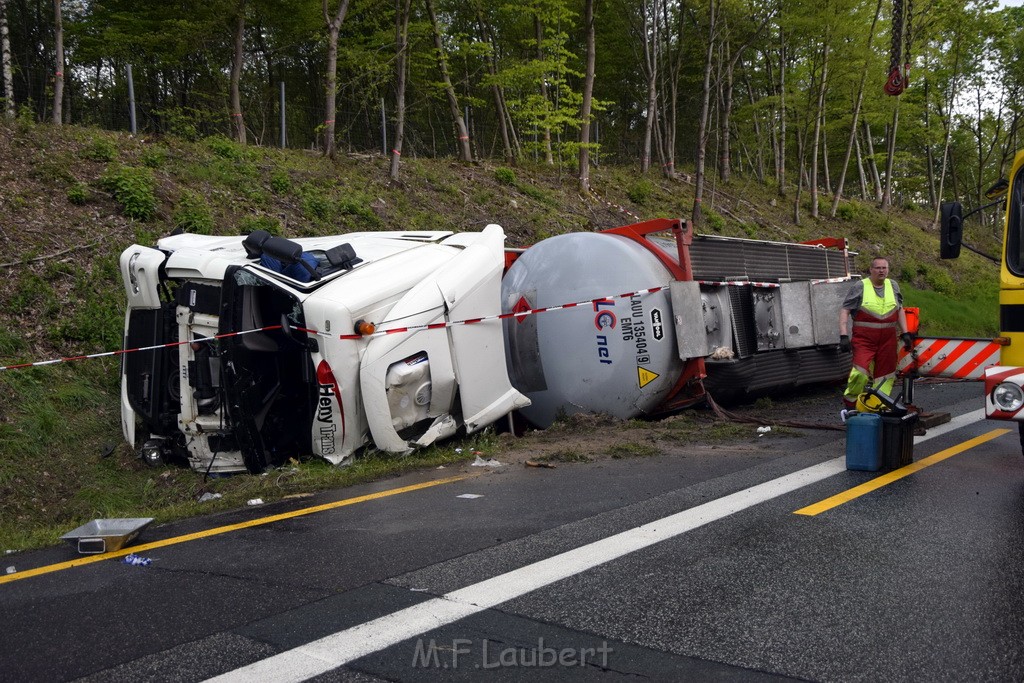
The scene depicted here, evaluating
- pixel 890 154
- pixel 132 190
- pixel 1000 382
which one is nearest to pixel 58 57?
pixel 132 190

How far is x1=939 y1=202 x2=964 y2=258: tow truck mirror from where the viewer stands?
6.30 m

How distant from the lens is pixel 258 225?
1320 centimetres

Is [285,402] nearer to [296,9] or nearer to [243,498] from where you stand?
[243,498]

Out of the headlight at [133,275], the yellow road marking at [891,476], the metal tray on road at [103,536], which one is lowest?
the yellow road marking at [891,476]

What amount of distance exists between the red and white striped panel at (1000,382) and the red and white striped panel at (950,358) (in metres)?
1.27

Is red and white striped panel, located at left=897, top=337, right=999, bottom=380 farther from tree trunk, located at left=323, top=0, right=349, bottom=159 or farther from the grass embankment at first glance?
tree trunk, located at left=323, top=0, right=349, bottom=159

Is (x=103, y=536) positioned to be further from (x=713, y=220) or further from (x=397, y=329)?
(x=713, y=220)

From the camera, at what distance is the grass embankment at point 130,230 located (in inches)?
288

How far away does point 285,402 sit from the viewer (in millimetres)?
7504

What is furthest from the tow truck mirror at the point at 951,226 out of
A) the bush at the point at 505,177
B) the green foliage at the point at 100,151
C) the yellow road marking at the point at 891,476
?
the bush at the point at 505,177

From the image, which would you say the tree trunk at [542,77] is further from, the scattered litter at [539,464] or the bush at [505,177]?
the scattered litter at [539,464]

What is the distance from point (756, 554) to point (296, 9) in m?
18.0

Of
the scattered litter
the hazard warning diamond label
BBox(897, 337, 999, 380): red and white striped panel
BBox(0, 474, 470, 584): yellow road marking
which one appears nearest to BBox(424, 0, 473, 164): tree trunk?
the hazard warning diamond label

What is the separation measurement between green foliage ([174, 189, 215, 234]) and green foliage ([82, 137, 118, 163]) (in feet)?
4.25
